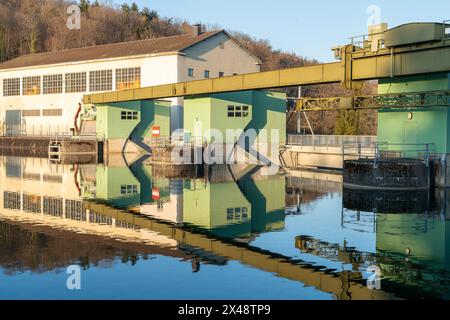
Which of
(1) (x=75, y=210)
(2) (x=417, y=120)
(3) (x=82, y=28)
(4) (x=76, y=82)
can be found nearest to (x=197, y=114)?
(2) (x=417, y=120)

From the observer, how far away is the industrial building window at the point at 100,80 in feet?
194

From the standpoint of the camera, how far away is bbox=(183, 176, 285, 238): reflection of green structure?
661 inches

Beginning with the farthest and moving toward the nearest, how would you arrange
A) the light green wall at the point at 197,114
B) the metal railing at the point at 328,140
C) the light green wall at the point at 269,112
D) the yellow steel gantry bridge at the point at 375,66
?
the light green wall at the point at 269,112 < the light green wall at the point at 197,114 < the metal railing at the point at 328,140 < the yellow steel gantry bridge at the point at 375,66

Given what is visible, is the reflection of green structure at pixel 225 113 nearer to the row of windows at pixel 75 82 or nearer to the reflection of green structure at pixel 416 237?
the row of windows at pixel 75 82

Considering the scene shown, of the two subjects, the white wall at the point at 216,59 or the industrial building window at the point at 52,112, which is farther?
the industrial building window at the point at 52,112

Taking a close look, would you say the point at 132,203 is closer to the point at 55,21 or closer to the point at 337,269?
the point at 337,269

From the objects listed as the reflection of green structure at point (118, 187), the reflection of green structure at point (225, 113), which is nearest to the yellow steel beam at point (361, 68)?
the reflection of green structure at point (225, 113)

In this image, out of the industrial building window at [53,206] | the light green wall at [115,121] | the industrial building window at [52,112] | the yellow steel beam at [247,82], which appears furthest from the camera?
the industrial building window at [52,112]

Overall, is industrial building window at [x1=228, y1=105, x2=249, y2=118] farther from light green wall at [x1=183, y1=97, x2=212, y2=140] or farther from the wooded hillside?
the wooded hillside

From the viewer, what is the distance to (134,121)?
52.2 metres

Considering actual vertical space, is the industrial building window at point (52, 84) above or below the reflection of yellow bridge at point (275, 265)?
above

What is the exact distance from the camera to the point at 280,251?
13.4 m

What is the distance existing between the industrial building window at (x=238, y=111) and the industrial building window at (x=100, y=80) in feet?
72.3
